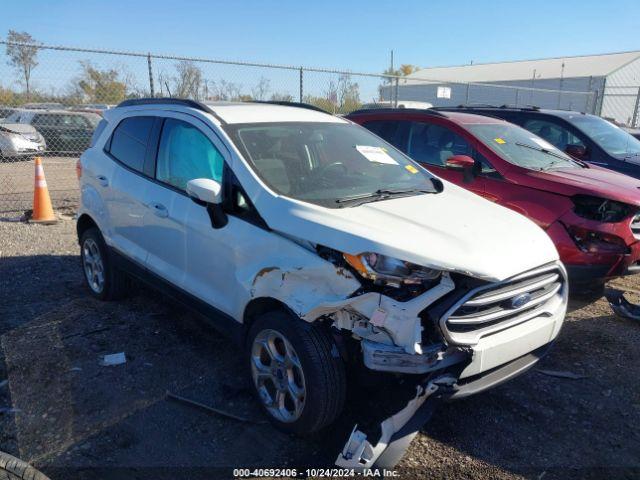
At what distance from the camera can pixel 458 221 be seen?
2.95m

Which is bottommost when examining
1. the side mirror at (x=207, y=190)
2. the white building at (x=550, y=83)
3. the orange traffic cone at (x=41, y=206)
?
A: the orange traffic cone at (x=41, y=206)

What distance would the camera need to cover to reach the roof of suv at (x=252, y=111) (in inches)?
143

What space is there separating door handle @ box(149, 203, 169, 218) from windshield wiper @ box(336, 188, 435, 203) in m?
1.36

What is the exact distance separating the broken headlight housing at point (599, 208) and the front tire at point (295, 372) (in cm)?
308

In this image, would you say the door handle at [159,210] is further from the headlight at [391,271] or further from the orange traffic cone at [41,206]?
the orange traffic cone at [41,206]

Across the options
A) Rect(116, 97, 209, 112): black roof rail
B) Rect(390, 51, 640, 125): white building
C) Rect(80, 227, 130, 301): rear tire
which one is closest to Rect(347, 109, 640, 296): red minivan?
Rect(116, 97, 209, 112): black roof rail

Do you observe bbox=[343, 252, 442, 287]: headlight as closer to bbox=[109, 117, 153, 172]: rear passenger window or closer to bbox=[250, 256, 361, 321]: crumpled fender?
bbox=[250, 256, 361, 321]: crumpled fender

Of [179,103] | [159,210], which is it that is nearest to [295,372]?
[159,210]

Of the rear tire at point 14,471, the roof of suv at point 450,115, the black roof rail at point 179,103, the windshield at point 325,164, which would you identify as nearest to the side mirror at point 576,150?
the roof of suv at point 450,115

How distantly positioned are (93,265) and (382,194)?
10.3 feet

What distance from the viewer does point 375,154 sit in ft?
12.8

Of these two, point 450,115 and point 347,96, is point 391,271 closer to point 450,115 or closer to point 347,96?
point 450,115

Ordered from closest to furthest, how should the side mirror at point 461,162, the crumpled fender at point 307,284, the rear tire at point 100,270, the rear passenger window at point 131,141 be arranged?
→ 1. the crumpled fender at point 307,284
2. the rear passenger window at point 131,141
3. the rear tire at point 100,270
4. the side mirror at point 461,162

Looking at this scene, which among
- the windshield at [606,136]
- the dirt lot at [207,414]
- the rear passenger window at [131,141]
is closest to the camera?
the dirt lot at [207,414]
